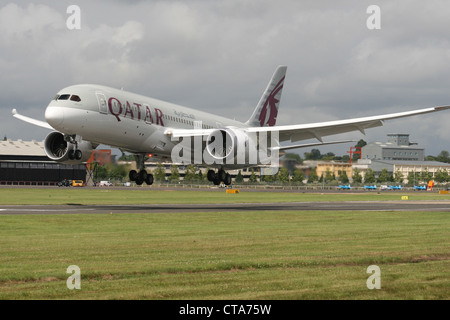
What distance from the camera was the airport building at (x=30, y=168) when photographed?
152 meters

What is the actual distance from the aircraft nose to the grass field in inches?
248

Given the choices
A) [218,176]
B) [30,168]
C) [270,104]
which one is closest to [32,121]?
[218,176]

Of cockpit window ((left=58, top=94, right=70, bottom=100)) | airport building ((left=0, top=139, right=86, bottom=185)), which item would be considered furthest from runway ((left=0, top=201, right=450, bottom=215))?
airport building ((left=0, top=139, right=86, bottom=185))

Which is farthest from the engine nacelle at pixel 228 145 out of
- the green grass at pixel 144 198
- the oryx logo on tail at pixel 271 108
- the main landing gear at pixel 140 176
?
the green grass at pixel 144 198

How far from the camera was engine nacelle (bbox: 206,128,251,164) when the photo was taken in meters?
50.2

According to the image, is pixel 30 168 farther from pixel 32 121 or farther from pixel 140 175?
pixel 140 175

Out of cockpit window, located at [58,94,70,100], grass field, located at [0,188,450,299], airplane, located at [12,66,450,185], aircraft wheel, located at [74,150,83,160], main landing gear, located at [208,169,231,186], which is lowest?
grass field, located at [0,188,450,299]

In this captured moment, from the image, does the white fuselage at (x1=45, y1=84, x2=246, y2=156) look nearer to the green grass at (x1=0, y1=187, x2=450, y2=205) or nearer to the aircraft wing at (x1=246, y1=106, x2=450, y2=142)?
the aircraft wing at (x1=246, y1=106, x2=450, y2=142)

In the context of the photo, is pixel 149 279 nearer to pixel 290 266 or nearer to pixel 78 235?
pixel 290 266

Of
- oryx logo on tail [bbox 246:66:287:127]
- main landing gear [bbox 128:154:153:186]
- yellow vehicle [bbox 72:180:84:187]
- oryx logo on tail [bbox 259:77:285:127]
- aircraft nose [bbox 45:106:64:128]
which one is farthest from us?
yellow vehicle [bbox 72:180:84:187]

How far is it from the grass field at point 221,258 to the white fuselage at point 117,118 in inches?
243

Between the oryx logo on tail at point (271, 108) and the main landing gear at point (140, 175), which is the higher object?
the oryx logo on tail at point (271, 108)

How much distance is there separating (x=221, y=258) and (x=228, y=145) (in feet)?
89.2

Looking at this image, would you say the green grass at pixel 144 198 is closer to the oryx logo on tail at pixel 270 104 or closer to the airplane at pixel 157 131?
the oryx logo on tail at pixel 270 104
